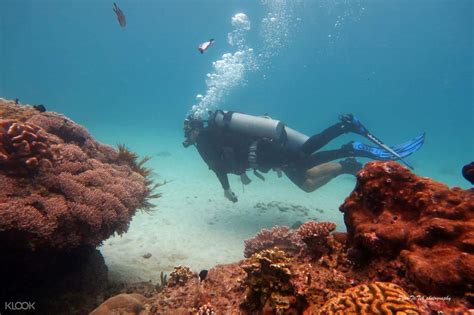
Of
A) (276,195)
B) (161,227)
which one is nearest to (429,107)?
(276,195)

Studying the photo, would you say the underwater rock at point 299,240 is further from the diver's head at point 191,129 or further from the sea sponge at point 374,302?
the diver's head at point 191,129

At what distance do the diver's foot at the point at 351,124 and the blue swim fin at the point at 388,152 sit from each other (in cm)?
60

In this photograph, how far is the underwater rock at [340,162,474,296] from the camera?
8.64ft

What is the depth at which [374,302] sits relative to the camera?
8.29 feet

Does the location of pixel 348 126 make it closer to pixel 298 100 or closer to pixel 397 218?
A: pixel 397 218

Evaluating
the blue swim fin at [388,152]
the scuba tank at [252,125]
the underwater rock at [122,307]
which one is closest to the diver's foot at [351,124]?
the blue swim fin at [388,152]

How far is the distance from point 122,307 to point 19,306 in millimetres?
1704

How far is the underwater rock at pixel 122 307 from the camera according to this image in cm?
394

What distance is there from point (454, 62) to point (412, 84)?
2226 centimetres

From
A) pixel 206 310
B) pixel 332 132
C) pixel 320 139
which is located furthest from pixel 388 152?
pixel 206 310

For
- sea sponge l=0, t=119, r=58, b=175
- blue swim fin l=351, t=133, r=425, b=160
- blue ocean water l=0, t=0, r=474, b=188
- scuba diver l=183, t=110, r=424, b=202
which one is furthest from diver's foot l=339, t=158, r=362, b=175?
Result: blue ocean water l=0, t=0, r=474, b=188

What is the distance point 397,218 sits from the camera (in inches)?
138

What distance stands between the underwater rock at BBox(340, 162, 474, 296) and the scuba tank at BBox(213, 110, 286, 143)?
6.65 metres

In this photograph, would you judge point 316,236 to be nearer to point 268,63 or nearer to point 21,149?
point 21,149
